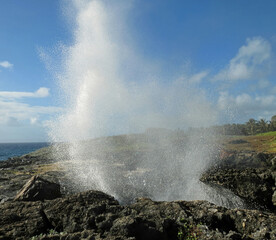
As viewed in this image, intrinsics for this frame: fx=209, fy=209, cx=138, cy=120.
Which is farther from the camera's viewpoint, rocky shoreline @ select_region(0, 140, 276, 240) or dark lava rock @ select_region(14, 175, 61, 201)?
dark lava rock @ select_region(14, 175, 61, 201)

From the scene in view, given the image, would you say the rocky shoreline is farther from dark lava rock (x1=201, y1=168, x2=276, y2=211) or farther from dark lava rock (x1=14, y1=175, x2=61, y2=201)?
dark lava rock (x1=201, y1=168, x2=276, y2=211)

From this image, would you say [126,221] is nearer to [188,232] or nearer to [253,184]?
[188,232]

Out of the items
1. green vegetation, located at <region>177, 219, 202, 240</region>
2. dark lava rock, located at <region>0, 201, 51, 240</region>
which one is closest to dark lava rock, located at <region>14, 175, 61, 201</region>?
dark lava rock, located at <region>0, 201, 51, 240</region>

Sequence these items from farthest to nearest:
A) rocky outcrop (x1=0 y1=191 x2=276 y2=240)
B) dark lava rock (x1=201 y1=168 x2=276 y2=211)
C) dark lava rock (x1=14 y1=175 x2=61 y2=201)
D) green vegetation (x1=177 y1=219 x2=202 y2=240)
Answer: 1. dark lava rock (x1=201 y1=168 x2=276 y2=211)
2. dark lava rock (x1=14 y1=175 x2=61 y2=201)
3. green vegetation (x1=177 y1=219 x2=202 y2=240)
4. rocky outcrop (x1=0 y1=191 x2=276 y2=240)

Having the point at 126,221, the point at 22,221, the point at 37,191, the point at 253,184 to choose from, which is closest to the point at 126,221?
the point at 126,221

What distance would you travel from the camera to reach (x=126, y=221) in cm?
855

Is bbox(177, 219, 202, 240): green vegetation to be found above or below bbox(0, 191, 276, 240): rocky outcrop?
below

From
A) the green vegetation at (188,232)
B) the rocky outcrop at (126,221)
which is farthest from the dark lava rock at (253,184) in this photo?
the green vegetation at (188,232)

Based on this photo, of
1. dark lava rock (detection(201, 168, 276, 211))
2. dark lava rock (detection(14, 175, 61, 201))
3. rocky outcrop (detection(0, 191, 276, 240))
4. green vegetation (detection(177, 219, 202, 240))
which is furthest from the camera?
dark lava rock (detection(201, 168, 276, 211))

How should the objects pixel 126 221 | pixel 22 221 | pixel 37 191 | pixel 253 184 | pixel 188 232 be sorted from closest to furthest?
pixel 126 221, pixel 188 232, pixel 22 221, pixel 37 191, pixel 253 184

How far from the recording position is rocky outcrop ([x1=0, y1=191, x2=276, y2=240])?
8383 millimetres

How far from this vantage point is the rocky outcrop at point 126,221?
838 cm

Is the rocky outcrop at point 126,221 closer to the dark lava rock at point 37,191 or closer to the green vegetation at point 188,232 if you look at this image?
the green vegetation at point 188,232

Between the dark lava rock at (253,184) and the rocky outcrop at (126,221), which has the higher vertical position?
the rocky outcrop at (126,221)
